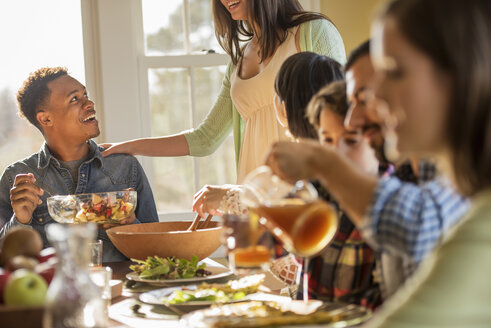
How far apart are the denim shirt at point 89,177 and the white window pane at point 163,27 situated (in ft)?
3.29

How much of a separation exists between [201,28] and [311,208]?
9.14ft

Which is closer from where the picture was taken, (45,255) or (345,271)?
(45,255)

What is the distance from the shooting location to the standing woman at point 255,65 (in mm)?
2609

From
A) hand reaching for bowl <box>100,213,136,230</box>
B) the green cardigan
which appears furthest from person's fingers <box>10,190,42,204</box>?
the green cardigan

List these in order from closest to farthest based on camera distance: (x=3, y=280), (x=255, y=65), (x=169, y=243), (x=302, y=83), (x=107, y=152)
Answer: (x=3, y=280), (x=302, y=83), (x=169, y=243), (x=255, y=65), (x=107, y=152)

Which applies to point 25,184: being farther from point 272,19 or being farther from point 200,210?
point 272,19

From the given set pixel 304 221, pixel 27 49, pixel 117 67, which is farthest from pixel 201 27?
pixel 304 221

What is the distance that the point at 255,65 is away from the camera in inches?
111

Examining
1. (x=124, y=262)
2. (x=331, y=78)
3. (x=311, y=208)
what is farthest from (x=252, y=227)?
(x=124, y=262)

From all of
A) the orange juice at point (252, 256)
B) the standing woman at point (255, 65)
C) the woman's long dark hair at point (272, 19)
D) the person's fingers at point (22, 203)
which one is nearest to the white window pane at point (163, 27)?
the standing woman at point (255, 65)

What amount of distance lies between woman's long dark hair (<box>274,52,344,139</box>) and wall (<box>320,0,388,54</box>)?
1.84 metres

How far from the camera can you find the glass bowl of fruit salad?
2436mm

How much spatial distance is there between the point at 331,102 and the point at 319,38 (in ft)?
3.39

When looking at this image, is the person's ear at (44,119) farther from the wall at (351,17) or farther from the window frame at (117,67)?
the wall at (351,17)
